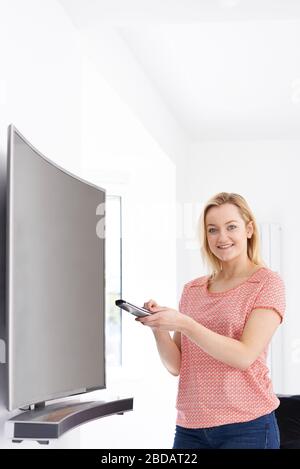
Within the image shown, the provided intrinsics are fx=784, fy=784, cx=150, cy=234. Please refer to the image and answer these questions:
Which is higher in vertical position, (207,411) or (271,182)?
(271,182)

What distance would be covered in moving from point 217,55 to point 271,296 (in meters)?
2.22

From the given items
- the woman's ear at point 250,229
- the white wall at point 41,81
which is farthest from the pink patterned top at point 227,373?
the white wall at point 41,81

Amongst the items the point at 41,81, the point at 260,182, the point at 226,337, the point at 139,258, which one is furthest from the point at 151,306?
the point at 260,182

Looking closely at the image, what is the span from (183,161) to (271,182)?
0.69 m

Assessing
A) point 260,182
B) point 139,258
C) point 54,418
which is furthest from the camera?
point 260,182

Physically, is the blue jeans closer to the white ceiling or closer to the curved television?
the curved television

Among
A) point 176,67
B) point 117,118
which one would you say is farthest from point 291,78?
point 117,118

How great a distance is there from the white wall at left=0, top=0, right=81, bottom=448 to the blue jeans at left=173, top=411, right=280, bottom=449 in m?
0.49

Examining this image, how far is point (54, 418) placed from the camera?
1.81 meters

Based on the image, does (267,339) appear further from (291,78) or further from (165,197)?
(165,197)

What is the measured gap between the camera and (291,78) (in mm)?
4246

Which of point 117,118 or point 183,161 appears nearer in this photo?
point 117,118

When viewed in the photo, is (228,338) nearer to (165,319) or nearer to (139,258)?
(165,319)

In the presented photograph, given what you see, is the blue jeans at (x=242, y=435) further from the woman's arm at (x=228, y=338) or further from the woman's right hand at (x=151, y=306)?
the woman's right hand at (x=151, y=306)
